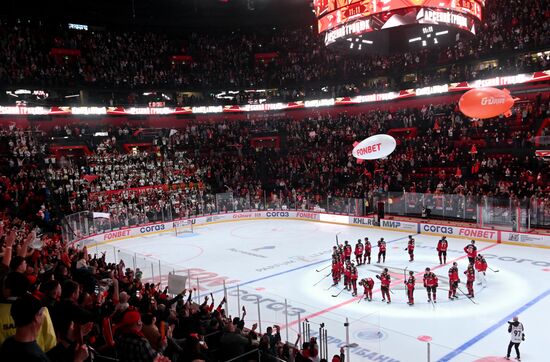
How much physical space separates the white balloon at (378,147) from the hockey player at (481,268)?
4458 mm

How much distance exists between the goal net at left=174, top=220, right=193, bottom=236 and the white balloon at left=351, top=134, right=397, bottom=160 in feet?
46.6

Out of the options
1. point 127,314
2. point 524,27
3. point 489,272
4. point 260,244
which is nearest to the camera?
point 127,314

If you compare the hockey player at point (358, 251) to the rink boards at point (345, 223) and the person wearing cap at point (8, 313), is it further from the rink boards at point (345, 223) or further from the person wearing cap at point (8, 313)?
the person wearing cap at point (8, 313)

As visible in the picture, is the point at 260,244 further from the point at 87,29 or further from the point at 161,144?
the point at 87,29

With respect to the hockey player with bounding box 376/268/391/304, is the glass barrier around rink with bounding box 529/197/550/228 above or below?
above

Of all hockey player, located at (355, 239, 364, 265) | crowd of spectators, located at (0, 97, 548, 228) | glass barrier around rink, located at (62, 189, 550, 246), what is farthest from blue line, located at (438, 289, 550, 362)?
crowd of spectators, located at (0, 97, 548, 228)

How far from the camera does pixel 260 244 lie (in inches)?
910

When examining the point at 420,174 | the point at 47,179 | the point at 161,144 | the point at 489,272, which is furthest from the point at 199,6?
the point at 489,272

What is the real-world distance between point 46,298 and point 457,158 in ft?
88.4

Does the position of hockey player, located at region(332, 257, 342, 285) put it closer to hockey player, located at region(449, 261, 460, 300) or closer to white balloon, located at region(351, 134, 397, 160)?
hockey player, located at region(449, 261, 460, 300)

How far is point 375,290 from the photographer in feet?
49.1

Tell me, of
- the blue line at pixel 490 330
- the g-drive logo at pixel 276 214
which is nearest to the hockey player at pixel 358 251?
the blue line at pixel 490 330

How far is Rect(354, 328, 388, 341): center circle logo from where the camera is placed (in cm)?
905

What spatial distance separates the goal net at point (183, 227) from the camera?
27438 millimetres
